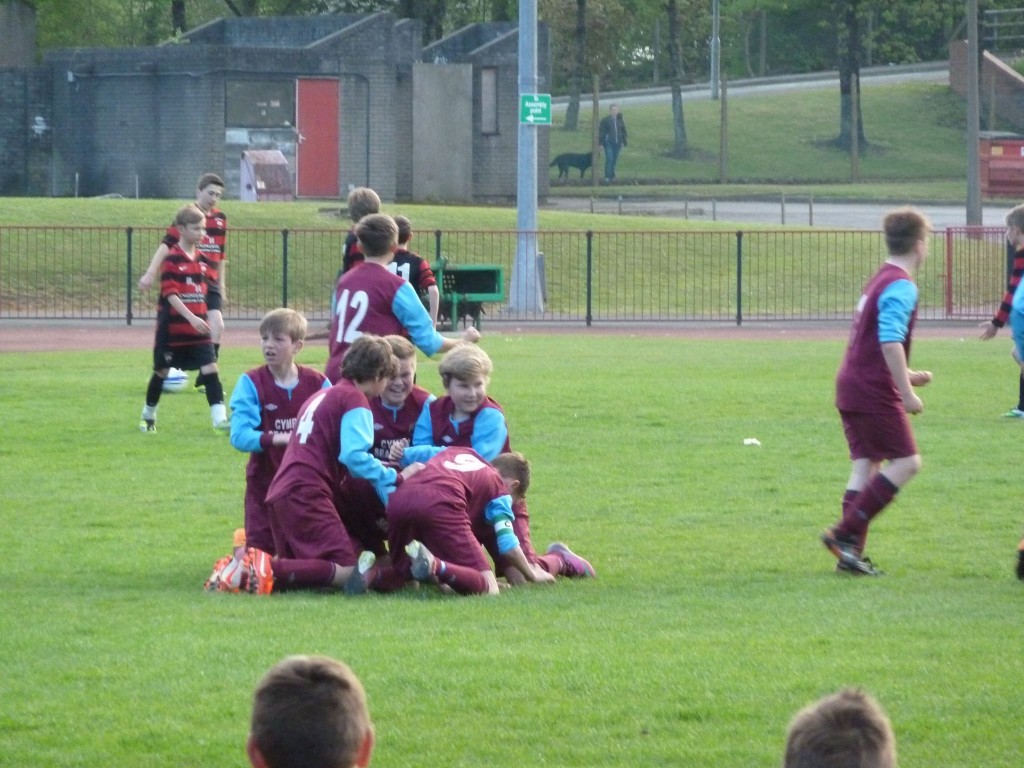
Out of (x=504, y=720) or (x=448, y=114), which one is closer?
(x=504, y=720)

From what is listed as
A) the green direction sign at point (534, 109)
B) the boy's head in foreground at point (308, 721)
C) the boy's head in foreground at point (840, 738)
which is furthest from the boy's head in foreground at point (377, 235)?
the green direction sign at point (534, 109)

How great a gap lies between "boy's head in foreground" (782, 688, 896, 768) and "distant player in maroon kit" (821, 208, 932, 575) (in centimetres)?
523

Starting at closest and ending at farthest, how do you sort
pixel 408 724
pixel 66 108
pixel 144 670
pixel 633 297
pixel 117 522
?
pixel 408 724
pixel 144 670
pixel 117 522
pixel 633 297
pixel 66 108

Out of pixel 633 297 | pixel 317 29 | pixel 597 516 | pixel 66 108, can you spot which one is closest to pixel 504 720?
pixel 597 516

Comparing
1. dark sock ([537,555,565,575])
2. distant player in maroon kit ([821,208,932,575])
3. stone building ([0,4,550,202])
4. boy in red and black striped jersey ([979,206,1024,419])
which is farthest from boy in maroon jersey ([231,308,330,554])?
stone building ([0,4,550,202])

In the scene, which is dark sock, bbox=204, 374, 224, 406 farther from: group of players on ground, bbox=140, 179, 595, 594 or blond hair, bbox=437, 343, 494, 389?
blond hair, bbox=437, 343, 494, 389

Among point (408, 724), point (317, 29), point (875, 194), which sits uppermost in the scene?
point (317, 29)

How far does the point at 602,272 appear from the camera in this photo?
29516 millimetres

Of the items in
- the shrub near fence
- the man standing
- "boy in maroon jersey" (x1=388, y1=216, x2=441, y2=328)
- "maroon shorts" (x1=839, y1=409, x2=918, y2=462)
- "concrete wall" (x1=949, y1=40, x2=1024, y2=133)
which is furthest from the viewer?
"concrete wall" (x1=949, y1=40, x2=1024, y2=133)

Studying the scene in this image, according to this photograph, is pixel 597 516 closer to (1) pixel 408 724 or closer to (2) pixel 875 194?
(1) pixel 408 724

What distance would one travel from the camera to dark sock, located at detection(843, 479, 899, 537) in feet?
25.3

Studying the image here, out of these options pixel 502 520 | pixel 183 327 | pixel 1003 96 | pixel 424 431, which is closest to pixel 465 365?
pixel 424 431

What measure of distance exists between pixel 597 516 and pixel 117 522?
2770mm

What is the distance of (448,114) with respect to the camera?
1682 inches
